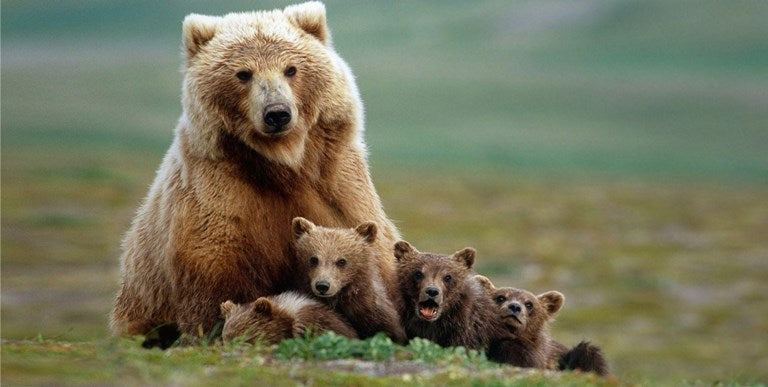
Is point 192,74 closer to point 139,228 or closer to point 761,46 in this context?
point 139,228

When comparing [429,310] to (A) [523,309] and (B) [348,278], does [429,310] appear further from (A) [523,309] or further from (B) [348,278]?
(A) [523,309]

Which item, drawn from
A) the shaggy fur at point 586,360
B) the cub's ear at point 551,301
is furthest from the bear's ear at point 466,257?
the shaggy fur at point 586,360

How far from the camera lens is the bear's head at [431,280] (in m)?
9.91

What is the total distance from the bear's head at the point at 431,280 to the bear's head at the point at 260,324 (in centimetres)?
119

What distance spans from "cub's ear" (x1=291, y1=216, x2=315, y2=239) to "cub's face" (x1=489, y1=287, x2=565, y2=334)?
181 centimetres

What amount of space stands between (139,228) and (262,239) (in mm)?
1877

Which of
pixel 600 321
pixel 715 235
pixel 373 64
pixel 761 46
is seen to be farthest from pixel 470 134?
pixel 600 321

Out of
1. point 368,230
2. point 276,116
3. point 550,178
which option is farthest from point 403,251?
point 550,178

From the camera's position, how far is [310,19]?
448 inches

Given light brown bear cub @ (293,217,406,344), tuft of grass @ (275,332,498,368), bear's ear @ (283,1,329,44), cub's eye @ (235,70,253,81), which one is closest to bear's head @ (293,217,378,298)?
light brown bear cub @ (293,217,406,344)

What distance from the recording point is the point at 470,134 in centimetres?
15025

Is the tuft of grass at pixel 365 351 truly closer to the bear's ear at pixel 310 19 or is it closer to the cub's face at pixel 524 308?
the cub's face at pixel 524 308

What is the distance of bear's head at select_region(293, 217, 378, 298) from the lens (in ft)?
32.5

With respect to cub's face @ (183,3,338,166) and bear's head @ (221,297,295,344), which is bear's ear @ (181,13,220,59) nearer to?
cub's face @ (183,3,338,166)
